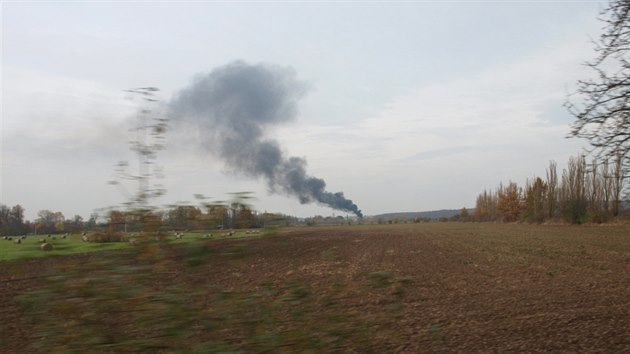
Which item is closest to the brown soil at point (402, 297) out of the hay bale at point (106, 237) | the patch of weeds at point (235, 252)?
the patch of weeds at point (235, 252)

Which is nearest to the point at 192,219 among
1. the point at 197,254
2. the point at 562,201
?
the point at 197,254

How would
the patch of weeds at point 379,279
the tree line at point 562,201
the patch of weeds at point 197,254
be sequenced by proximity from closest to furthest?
the patch of weeds at point 197,254, the patch of weeds at point 379,279, the tree line at point 562,201

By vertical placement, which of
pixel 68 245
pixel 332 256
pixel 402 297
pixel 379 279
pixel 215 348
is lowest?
pixel 215 348

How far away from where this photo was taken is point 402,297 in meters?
2.88

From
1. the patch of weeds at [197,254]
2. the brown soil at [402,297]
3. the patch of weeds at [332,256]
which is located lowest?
the brown soil at [402,297]

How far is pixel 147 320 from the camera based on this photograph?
2322 mm

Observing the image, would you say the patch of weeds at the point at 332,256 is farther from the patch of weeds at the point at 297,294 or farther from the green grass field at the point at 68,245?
the green grass field at the point at 68,245

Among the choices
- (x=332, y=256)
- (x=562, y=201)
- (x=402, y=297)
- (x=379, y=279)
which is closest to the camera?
(x=379, y=279)

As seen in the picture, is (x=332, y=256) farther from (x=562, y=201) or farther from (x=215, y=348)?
(x=562, y=201)

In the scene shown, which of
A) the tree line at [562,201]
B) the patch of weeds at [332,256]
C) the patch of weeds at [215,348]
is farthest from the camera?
the tree line at [562,201]

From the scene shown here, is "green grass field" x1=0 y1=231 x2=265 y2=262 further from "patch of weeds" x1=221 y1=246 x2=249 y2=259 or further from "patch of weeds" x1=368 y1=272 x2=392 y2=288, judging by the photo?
"patch of weeds" x1=368 y1=272 x2=392 y2=288

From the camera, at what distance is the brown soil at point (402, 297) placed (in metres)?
2.49

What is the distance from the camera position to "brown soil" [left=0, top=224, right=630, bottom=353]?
2.49 meters

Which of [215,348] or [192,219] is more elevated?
[192,219]
